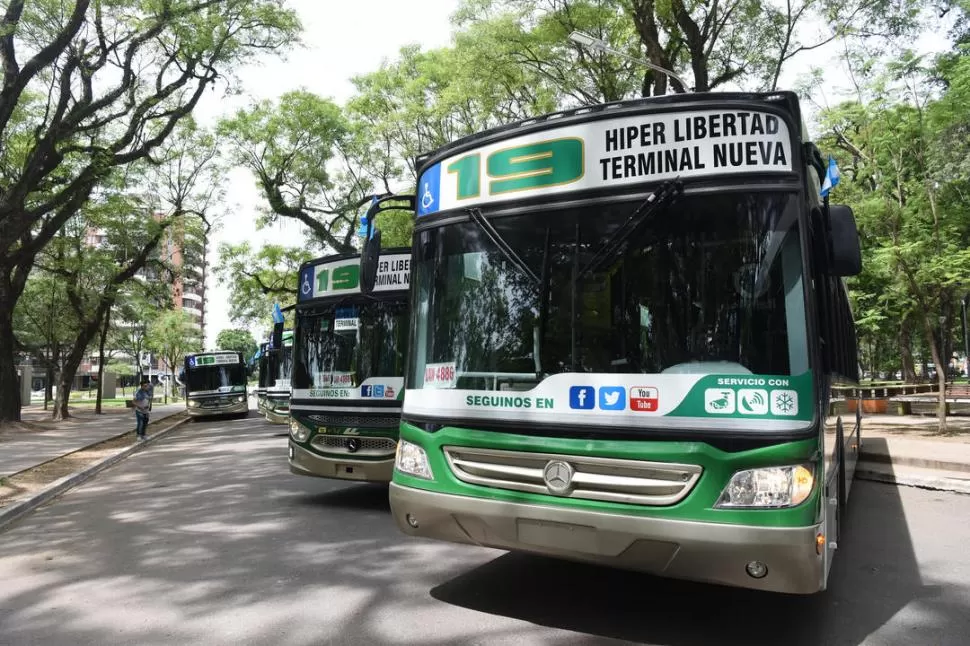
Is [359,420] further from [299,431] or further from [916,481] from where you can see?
[916,481]

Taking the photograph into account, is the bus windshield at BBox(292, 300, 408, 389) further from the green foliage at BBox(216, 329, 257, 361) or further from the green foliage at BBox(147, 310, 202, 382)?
the green foliage at BBox(216, 329, 257, 361)

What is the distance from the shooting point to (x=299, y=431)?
8672 millimetres

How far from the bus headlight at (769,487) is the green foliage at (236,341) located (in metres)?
111

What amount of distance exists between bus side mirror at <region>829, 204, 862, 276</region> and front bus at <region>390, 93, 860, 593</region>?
1 cm

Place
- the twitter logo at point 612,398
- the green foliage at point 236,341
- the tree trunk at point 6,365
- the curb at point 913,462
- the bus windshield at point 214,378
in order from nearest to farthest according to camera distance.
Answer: the twitter logo at point 612,398 < the curb at point 913,462 < the tree trunk at point 6,365 < the bus windshield at point 214,378 < the green foliage at point 236,341

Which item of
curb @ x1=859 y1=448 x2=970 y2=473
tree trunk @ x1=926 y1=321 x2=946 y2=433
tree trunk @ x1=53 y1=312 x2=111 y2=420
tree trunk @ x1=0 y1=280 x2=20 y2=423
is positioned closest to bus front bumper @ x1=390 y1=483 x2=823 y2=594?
curb @ x1=859 y1=448 x2=970 y2=473

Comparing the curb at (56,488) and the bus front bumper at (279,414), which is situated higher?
the bus front bumper at (279,414)

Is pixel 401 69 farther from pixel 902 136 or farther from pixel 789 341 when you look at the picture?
pixel 789 341

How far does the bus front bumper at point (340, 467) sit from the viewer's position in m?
7.97

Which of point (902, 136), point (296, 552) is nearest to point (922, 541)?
point (296, 552)

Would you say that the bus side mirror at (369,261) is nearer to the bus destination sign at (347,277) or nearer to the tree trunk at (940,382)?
the bus destination sign at (347,277)

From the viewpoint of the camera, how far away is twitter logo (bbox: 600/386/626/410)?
399cm

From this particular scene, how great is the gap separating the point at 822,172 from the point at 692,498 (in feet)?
7.84

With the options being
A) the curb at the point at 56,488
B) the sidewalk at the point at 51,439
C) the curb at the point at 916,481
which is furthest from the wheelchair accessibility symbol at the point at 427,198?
the sidewalk at the point at 51,439
